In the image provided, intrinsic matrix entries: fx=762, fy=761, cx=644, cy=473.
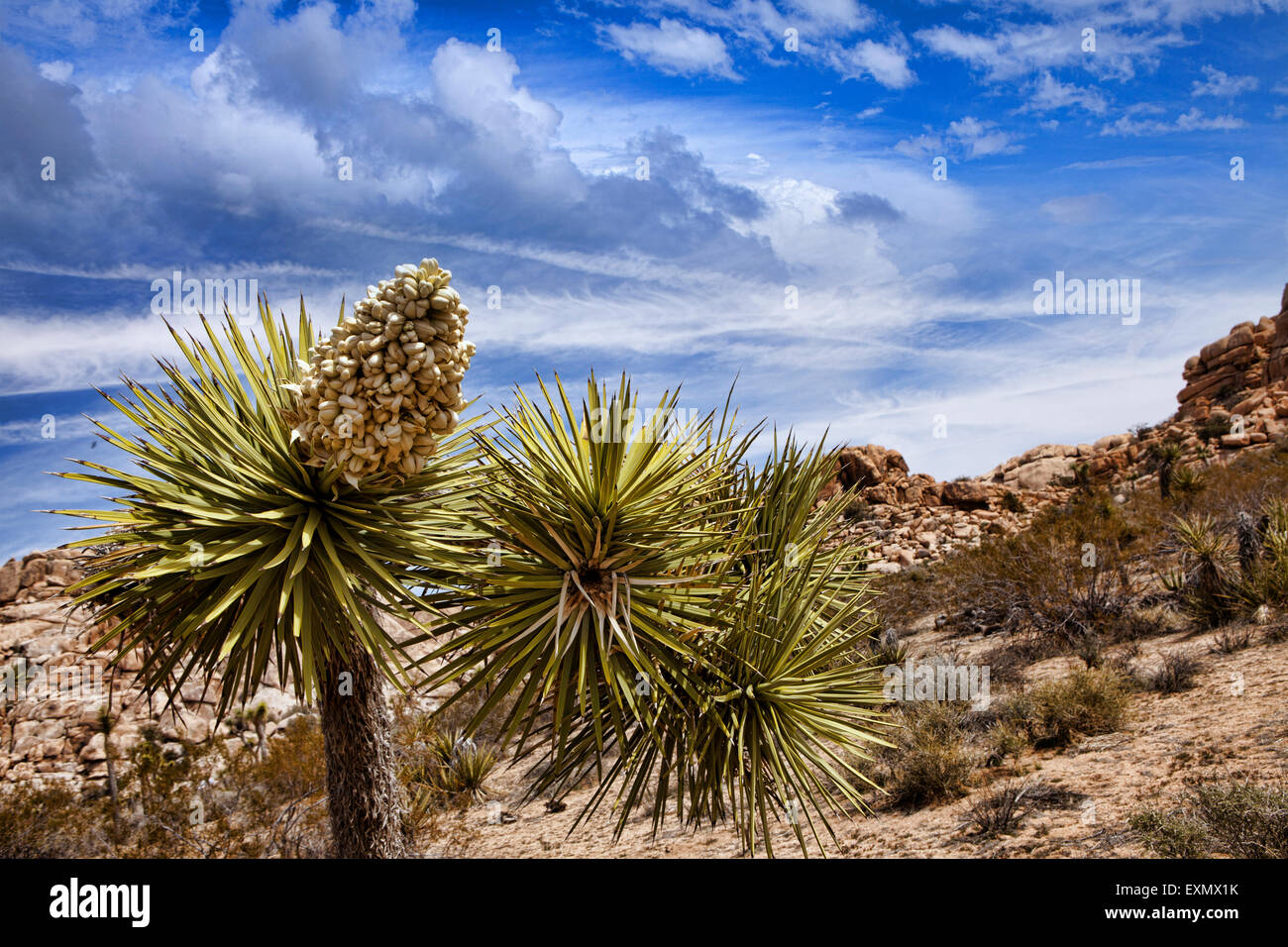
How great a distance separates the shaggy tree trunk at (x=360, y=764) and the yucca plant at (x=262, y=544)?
1 centimetres

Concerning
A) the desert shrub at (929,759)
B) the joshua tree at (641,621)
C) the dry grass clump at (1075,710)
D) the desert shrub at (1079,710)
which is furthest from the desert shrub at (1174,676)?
the joshua tree at (641,621)

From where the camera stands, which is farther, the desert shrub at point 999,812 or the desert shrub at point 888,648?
the desert shrub at point 888,648

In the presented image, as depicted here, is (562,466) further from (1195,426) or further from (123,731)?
(1195,426)

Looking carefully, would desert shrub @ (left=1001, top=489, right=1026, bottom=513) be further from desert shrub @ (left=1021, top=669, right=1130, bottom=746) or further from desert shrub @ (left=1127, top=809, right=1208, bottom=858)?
desert shrub @ (left=1127, top=809, right=1208, bottom=858)

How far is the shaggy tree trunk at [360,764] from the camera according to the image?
474 centimetres

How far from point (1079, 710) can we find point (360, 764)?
775cm

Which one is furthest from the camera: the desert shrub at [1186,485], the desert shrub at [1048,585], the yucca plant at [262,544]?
the desert shrub at [1186,485]

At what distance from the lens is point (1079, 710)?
8602 mm

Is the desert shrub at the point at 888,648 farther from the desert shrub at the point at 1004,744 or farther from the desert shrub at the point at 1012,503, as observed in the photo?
the desert shrub at the point at 1012,503

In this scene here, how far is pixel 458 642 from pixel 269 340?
7.86ft

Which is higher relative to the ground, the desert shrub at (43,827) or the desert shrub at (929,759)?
the desert shrub at (929,759)

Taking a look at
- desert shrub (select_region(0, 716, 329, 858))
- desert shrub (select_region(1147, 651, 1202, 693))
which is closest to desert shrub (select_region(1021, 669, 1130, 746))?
desert shrub (select_region(1147, 651, 1202, 693))
